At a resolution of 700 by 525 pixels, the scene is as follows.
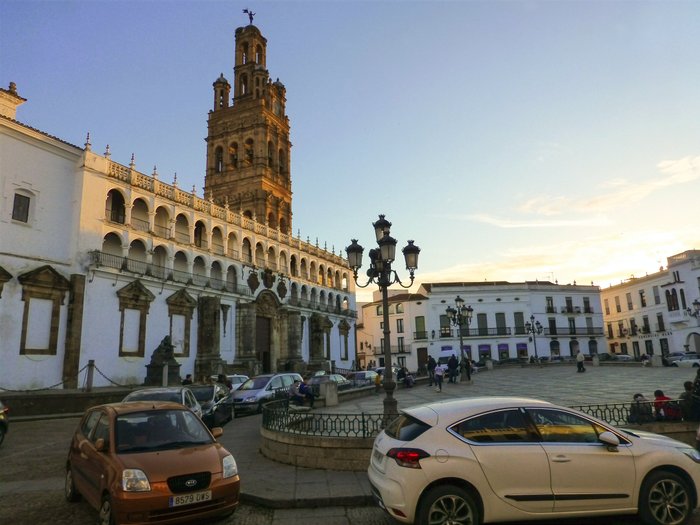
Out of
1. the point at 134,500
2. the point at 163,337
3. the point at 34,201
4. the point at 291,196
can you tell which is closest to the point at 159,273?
the point at 163,337

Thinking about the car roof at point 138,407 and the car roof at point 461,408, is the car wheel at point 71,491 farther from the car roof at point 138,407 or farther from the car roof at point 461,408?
the car roof at point 461,408

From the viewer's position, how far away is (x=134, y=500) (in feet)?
17.3

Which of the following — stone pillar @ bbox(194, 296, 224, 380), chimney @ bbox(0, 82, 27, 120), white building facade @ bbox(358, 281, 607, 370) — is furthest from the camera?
white building facade @ bbox(358, 281, 607, 370)

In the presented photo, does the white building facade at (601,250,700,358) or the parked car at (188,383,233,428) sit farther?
the white building facade at (601,250,700,358)

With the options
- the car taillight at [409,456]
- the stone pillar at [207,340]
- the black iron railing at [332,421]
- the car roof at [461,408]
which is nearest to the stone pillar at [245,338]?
the stone pillar at [207,340]

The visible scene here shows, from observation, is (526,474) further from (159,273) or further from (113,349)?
(159,273)

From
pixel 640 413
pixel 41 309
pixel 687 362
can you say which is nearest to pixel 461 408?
pixel 640 413

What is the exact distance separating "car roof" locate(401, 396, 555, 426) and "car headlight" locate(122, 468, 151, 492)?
10.9 feet

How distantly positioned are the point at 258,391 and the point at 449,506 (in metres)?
15.2

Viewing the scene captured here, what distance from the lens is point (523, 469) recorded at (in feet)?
17.7

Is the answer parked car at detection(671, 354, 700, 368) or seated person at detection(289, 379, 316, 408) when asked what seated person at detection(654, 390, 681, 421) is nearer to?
seated person at detection(289, 379, 316, 408)

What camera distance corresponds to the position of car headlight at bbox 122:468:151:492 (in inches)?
211

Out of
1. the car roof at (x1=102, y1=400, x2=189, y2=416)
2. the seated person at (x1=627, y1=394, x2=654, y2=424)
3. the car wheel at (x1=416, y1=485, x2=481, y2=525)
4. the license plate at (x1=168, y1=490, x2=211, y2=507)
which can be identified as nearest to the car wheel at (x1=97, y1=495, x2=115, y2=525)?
the license plate at (x1=168, y1=490, x2=211, y2=507)

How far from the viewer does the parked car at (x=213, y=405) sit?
14211 mm
